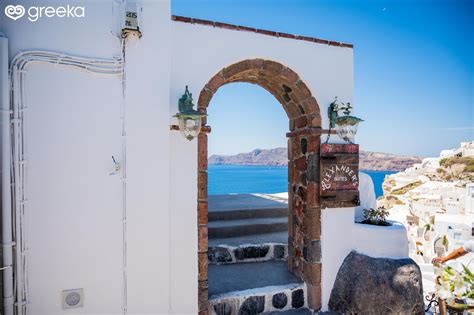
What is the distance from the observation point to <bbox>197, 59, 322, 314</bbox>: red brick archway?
10.5ft

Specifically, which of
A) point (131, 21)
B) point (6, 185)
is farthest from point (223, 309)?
point (131, 21)

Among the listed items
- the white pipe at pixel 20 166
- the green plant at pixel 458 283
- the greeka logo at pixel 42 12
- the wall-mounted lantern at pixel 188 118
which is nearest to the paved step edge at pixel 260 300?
the white pipe at pixel 20 166

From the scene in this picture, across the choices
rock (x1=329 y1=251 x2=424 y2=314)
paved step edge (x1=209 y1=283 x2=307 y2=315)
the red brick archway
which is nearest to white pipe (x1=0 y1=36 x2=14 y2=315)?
the red brick archway

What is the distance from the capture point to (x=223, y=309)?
11.2ft

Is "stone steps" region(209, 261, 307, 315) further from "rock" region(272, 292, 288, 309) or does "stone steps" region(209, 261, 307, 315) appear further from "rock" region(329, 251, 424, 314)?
"rock" region(329, 251, 424, 314)

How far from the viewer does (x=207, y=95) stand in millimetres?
3240

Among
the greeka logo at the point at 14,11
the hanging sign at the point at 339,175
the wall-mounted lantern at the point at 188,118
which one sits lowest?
the hanging sign at the point at 339,175

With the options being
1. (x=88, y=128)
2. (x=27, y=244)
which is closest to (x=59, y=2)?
(x=88, y=128)

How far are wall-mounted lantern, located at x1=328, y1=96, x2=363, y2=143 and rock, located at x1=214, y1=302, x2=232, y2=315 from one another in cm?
265

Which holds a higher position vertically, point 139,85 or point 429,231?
point 139,85

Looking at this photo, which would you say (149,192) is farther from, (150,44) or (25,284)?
(150,44)

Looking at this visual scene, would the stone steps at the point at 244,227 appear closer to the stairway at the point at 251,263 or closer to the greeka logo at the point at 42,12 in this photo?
the stairway at the point at 251,263

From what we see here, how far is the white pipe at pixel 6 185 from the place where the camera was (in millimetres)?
2447

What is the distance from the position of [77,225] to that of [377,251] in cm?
367
